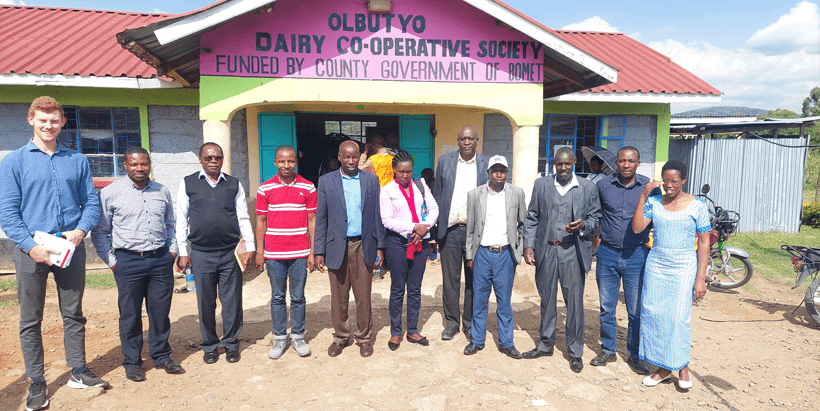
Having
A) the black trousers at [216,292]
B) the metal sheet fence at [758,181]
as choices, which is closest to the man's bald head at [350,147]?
the black trousers at [216,292]

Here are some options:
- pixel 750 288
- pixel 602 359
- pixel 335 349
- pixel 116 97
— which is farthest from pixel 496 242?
pixel 116 97

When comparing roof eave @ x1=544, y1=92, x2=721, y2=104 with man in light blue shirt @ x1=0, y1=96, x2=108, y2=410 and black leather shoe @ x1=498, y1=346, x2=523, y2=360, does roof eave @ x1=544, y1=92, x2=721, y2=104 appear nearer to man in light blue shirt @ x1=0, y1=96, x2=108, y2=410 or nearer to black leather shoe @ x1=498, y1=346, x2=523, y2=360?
black leather shoe @ x1=498, y1=346, x2=523, y2=360

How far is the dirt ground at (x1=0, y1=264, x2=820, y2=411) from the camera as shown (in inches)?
136

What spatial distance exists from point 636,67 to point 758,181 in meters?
4.33

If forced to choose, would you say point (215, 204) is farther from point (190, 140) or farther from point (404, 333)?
point (190, 140)

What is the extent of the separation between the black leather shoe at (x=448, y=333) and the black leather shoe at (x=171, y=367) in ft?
7.45

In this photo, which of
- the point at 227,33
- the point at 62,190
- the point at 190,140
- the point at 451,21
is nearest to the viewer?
the point at 62,190

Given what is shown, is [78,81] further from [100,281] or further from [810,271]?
[810,271]

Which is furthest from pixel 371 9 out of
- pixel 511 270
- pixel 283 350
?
pixel 283 350

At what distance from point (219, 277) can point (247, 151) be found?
4607 mm

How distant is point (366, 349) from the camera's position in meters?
4.20

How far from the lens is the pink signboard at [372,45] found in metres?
5.52

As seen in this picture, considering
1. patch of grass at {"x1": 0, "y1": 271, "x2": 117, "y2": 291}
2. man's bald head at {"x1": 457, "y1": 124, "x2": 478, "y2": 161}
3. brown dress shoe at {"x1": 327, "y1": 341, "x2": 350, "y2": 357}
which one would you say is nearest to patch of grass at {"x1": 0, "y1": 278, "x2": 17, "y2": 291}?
patch of grass at {"x1": 0, "y1": 271, "x2": 117, "y2": 291}

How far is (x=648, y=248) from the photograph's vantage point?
3.91 metres
